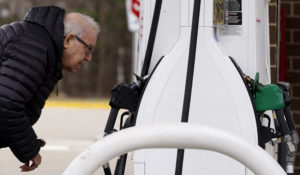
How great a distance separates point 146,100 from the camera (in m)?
3.51

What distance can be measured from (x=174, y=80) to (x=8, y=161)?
254 inches

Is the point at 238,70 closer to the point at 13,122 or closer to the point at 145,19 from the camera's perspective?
the point at 145,19

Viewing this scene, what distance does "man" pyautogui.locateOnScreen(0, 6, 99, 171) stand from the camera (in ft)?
11.5

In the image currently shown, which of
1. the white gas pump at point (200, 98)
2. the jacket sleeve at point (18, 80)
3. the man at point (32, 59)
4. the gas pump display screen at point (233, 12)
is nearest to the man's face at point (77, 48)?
the man at point (32, 59)

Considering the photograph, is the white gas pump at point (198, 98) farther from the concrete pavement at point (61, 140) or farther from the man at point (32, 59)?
the concrete pavement at point (61, 140)

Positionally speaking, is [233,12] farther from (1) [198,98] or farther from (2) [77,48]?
(2) [77,48]

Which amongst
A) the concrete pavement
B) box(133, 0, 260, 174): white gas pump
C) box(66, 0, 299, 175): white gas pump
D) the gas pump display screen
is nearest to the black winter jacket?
box(66, 0, 299, 175): white gas pump

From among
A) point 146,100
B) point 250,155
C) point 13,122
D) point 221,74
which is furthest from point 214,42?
point 250,155

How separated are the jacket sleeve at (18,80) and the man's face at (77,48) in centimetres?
16

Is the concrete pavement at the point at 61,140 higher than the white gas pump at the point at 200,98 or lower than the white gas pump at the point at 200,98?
lower

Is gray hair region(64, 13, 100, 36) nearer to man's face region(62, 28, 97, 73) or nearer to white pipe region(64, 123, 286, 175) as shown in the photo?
man's face region(62, 28, 97, 73)

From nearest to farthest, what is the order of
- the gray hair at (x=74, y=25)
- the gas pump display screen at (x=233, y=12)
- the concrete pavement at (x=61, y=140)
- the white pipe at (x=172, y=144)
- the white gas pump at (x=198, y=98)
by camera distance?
the white pipe at (x=172, y=144), the white gas pump at (x=198, y=98), the gray hair at (x=74, y=25), the gas pump display screen at (x=233, y=12), the concrete pavement at (x=61, y=140)

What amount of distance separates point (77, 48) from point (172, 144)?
67.0 inches

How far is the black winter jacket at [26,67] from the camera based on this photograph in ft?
11.5
